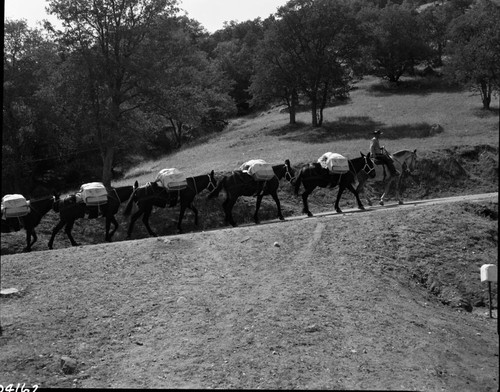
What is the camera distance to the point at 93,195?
22.0 m

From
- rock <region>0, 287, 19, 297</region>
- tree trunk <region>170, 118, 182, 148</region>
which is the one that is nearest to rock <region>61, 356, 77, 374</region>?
rock <region>0, 287, 19, 297</region>

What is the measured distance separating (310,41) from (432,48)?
25.5 m

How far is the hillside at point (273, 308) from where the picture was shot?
10922 mm

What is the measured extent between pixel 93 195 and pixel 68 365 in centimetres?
1129

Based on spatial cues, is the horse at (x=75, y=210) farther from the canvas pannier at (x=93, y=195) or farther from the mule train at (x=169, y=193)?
the canvas pannier at (x=93, y=195)

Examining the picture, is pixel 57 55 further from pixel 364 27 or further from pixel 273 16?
pixel 364 27

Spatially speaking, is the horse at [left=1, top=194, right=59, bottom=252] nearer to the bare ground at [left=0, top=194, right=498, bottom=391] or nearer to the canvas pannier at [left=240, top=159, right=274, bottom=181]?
the bare ground at [left=0, top=194, right=498, bottom=391]

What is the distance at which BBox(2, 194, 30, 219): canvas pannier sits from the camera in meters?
21.8

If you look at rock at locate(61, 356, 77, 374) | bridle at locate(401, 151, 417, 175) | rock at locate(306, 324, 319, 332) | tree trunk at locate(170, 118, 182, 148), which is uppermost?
bridle at locate(401, 151, 417, 175)

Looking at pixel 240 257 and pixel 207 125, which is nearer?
pixel 240 257

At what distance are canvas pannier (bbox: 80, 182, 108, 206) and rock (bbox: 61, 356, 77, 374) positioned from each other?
436 inches

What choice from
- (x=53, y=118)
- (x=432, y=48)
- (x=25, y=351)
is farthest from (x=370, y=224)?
(x=432, y=48)

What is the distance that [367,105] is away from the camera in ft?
192

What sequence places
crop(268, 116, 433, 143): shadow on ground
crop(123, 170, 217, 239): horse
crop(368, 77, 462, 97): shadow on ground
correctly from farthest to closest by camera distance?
crop(368, 77, 462, 97): shadow on ground < crop(268, 116, 433, 143): shadow on ground < crop(123, 170, 217, 239): horse
